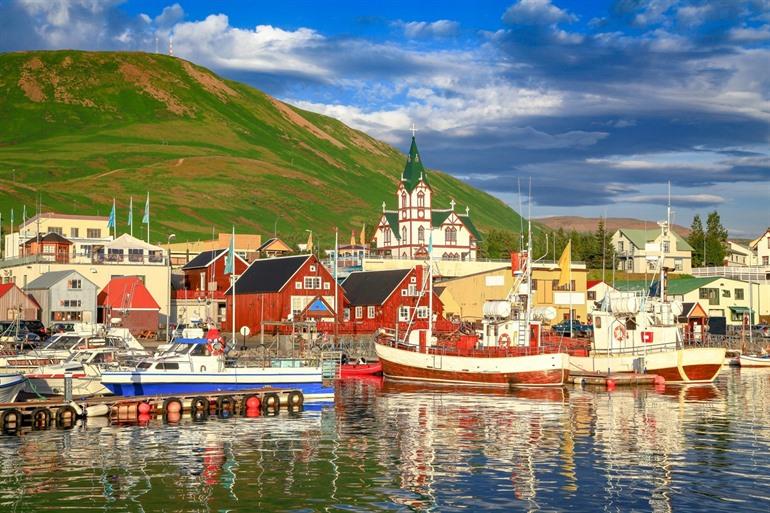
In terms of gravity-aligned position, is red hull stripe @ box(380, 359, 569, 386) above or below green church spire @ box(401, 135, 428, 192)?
below

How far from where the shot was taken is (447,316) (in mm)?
113250

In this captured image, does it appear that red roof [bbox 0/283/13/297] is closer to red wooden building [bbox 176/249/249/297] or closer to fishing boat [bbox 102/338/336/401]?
red wooden building [bbox 176/249/249/297]

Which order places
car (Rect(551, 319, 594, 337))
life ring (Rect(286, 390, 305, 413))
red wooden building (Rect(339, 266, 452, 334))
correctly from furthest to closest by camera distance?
red wooden building (Rect(339, 266, 452, 334)) < car (Rect(551, 319, 594, 337)) < life ring (Rect(286, 390, 305, 413))

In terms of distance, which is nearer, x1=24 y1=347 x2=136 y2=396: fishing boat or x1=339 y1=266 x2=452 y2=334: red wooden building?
x1=24 y1=347 x2=136 y2=396: fishing boat

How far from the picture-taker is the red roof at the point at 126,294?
10069 centimetres

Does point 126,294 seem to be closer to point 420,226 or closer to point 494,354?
point 494,354

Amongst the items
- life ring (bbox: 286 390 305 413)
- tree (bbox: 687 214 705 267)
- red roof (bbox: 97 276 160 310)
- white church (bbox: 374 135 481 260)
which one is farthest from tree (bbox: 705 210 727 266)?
life ring (bbox: 286 390 305 413)

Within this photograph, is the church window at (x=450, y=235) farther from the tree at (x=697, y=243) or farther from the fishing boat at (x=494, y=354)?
the fishing boat at (x=494, y=354)

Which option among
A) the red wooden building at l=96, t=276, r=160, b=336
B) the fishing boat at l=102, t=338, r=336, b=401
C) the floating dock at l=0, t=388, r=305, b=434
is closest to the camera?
the floating dock at l=0, t=388, r=305, b=434

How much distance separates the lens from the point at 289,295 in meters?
100

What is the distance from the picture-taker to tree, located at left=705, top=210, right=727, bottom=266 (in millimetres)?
178000

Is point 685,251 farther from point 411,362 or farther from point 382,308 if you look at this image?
point 411,362

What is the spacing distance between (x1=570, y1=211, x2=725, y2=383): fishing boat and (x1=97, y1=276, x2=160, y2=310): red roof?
45.9 meters

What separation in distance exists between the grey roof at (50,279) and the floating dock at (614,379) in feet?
173
